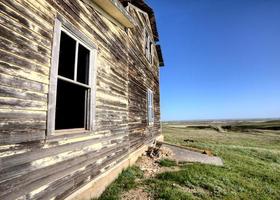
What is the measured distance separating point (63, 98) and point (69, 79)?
2823mm

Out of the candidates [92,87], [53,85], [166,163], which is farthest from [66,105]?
[166,163]

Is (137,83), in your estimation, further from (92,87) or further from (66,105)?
(92,87)

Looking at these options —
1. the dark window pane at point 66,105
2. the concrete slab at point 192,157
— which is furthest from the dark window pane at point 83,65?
the concrete slab at point 192,157

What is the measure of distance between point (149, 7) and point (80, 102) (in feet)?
25.3

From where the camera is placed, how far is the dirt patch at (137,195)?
5245mm

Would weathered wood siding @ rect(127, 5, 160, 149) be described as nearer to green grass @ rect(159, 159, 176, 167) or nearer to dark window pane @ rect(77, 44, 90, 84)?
green grass @ rect(159, 159, 176, 167)

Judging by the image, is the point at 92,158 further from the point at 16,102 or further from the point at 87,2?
the point at 87,2

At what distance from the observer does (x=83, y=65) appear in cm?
542

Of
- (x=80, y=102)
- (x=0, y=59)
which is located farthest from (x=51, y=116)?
(x=80, y=102)

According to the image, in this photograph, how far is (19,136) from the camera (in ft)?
9.86

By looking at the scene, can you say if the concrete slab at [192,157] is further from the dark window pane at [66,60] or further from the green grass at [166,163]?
the dark window pane at [66,60]

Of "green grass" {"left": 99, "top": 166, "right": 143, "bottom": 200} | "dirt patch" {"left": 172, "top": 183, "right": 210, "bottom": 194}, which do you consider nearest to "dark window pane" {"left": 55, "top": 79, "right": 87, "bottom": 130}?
"green grass" {"left": 99, "top": 166, "right": 143, "bottom": 200}

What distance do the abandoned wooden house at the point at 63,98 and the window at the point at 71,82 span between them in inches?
0.7

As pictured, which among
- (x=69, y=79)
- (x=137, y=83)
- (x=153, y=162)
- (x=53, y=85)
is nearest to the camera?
(x=53, y=85)
